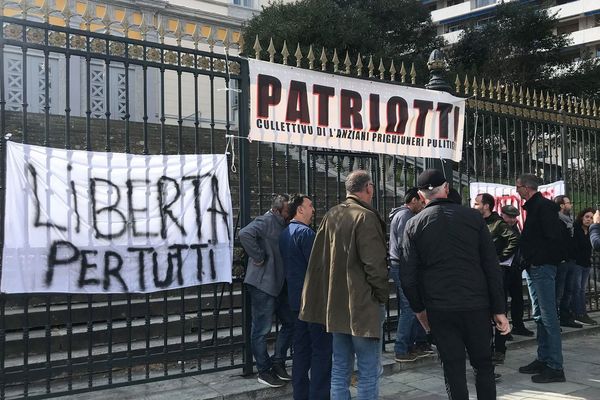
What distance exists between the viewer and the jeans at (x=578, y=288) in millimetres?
7574

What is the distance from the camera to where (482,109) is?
23.8 feet

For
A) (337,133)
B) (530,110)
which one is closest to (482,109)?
(530,110)

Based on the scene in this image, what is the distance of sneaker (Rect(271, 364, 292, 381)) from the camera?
5.05 meters

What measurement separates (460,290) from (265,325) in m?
2.05

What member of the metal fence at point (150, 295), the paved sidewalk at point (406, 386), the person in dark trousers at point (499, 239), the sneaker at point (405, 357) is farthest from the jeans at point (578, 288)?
the sneaker at point (405, 357)

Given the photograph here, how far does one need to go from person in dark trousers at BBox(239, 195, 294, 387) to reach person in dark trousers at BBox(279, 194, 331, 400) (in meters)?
0.38

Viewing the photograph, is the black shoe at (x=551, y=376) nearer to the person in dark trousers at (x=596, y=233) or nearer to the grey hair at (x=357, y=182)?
the person in dark trousers at (x=596, y=233)

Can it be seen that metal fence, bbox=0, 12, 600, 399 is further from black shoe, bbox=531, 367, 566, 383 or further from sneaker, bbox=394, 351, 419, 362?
black shoe, bbox=531, 367, 566, 383

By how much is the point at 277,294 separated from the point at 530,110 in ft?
16.1

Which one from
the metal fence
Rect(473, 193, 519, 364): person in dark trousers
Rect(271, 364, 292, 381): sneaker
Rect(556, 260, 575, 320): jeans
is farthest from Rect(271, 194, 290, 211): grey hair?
Rect(556, 260, 575, 320): jeans

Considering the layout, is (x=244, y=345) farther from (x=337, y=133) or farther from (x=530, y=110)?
(x=530, y=110)

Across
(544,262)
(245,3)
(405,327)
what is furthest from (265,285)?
(245,3)

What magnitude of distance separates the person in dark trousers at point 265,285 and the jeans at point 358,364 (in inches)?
49.8

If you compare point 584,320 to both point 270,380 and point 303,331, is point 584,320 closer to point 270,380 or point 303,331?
point 270,380
